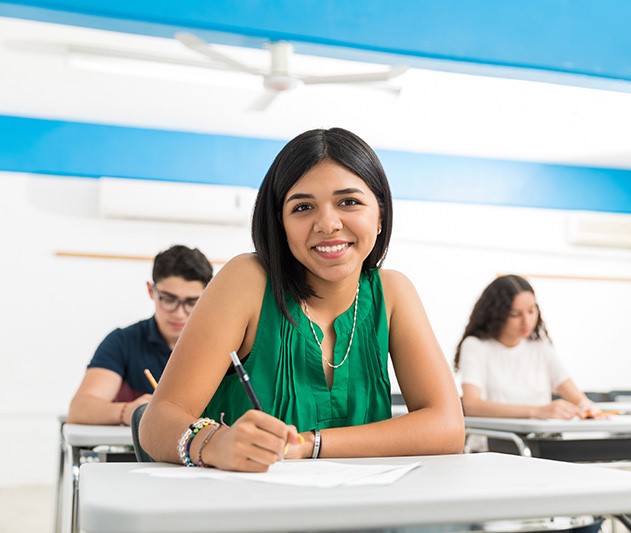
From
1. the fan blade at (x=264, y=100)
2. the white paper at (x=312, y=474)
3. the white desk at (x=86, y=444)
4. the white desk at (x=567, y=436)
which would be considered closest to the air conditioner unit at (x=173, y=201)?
the fan blade at (x=264, y=100)

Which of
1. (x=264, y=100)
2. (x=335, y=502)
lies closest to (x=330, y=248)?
(x=335, y=502)

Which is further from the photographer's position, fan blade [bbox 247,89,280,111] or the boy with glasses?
fan blade [bbox 247,89,280,111]

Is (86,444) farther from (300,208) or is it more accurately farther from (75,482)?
(300,208)

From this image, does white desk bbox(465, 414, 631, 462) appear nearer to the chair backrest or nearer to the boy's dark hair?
the boy's dark hair

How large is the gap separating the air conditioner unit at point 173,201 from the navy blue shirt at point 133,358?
11.9 ft

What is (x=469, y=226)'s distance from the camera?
25.1 ft

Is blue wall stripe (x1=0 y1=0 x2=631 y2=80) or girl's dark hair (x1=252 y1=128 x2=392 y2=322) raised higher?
blue wall stripe (x1=0 y1=0 x2=631 y2=80)

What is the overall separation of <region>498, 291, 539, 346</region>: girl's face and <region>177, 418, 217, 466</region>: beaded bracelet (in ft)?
9.72

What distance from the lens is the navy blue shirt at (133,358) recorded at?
120 inches

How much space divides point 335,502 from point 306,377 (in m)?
0.78

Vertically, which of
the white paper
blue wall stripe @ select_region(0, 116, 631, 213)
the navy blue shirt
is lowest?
the white paper

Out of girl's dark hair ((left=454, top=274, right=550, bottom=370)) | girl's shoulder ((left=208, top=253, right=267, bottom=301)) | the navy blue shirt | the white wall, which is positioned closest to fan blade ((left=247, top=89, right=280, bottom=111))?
girl's dark hair ((left=454, top=274, right=550, bottom=370))

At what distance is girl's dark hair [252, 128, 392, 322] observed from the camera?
157 centimetres

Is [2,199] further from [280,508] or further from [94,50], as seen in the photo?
[280,508]
